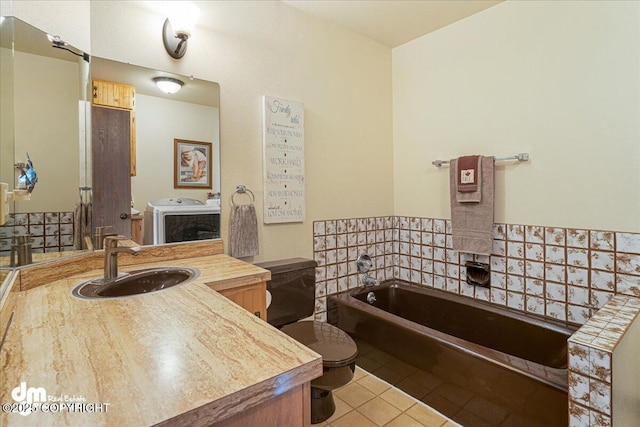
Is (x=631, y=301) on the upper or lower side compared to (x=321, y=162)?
lower

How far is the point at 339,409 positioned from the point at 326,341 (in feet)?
1.48

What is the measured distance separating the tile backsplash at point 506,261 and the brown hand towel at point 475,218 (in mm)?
106

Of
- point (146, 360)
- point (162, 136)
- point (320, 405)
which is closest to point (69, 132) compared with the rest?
point (162, 136)

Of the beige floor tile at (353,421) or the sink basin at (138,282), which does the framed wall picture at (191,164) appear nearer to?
the sink basin at (138,282)

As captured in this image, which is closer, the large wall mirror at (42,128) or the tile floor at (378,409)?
the large wall mirror at (42,128)

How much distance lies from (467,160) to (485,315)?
1095 mm

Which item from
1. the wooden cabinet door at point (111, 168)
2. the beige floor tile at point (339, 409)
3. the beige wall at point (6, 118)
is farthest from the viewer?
the beige floor tile at point (339, 409)

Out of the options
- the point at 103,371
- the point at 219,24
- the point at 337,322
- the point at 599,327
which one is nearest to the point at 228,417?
the point at 103,371

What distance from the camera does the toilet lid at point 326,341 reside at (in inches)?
62.9

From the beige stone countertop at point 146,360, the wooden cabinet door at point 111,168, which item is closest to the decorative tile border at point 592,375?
the beige stone countertop at point 146,360

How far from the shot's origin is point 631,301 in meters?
1.66

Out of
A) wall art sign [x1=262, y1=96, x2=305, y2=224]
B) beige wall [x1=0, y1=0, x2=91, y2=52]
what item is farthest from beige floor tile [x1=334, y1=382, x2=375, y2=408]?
beige wall [x1=0, y1=0, x2=91, y2=52]

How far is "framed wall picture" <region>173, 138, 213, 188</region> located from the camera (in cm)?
182

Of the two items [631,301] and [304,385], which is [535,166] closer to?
[631,301]
